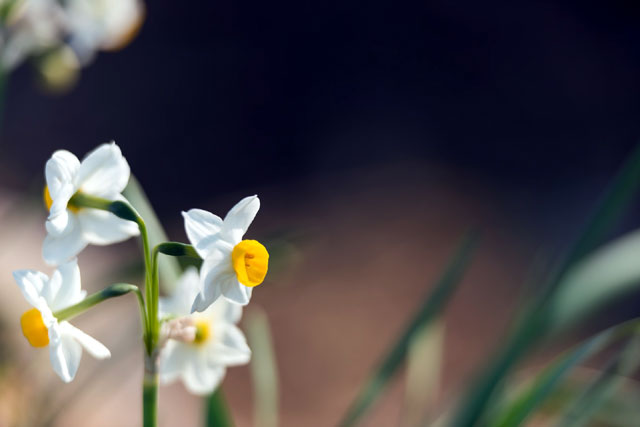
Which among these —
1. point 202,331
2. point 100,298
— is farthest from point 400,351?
point 100,298

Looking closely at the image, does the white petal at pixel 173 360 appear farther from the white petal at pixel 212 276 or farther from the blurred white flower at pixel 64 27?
the blurred white flower at pixel 64 27

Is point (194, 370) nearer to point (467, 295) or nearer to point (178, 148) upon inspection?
point (467, 295)

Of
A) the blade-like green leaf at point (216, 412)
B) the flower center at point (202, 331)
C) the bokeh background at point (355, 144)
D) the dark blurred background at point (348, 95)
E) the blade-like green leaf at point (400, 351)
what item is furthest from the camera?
the dark blurred background at point (348, 95)

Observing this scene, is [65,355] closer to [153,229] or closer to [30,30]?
[153,229]

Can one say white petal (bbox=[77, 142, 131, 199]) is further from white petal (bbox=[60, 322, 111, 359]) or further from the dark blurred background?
the dark blurred background

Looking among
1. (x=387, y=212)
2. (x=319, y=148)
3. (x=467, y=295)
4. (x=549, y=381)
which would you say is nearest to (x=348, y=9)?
(x=319, y=148)

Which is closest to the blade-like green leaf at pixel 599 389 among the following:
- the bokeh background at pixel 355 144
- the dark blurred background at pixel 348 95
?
the bokeh background at pixel 355 144

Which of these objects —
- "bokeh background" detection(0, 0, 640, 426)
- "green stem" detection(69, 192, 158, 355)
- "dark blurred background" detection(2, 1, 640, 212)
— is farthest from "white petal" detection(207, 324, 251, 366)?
"dark blurred background" detection(2, 1, 640, 212)
